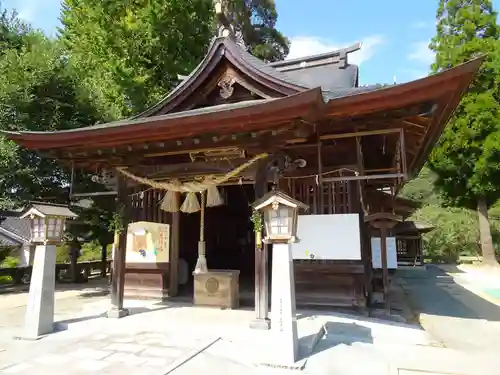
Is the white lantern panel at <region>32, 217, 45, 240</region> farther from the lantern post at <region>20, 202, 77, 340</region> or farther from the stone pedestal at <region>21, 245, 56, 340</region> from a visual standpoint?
the stone pedestal at <region>21, 245, 56, 340</region>

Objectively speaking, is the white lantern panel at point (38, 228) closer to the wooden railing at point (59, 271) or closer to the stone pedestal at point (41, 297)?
the stone pedestal at point (41, 297)

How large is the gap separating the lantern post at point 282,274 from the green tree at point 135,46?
9.28 meters

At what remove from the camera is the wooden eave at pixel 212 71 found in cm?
650

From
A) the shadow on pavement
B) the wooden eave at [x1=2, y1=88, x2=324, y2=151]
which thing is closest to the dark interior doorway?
the shadow on pavement

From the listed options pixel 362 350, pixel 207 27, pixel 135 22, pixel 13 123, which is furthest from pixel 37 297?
pixel 207 27

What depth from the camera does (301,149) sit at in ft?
22.2

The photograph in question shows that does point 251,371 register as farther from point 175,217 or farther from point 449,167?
point 449,167

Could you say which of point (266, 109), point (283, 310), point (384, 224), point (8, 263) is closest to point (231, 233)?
point (384, 224)

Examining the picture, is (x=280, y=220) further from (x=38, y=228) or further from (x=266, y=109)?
(x=38, y=228)

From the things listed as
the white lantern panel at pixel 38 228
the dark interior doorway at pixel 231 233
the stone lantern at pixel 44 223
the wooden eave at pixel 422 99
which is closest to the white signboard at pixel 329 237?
the wooden eave at pixel 422 99

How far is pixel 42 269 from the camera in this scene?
5.47 m

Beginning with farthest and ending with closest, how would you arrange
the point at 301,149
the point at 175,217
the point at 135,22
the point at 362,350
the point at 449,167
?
the point at 449,167, the point at 135,22, the point at 175,217, the point at 301,149, the point at 362,350

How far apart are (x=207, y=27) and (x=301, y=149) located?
9.50m

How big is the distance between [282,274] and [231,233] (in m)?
8.91
